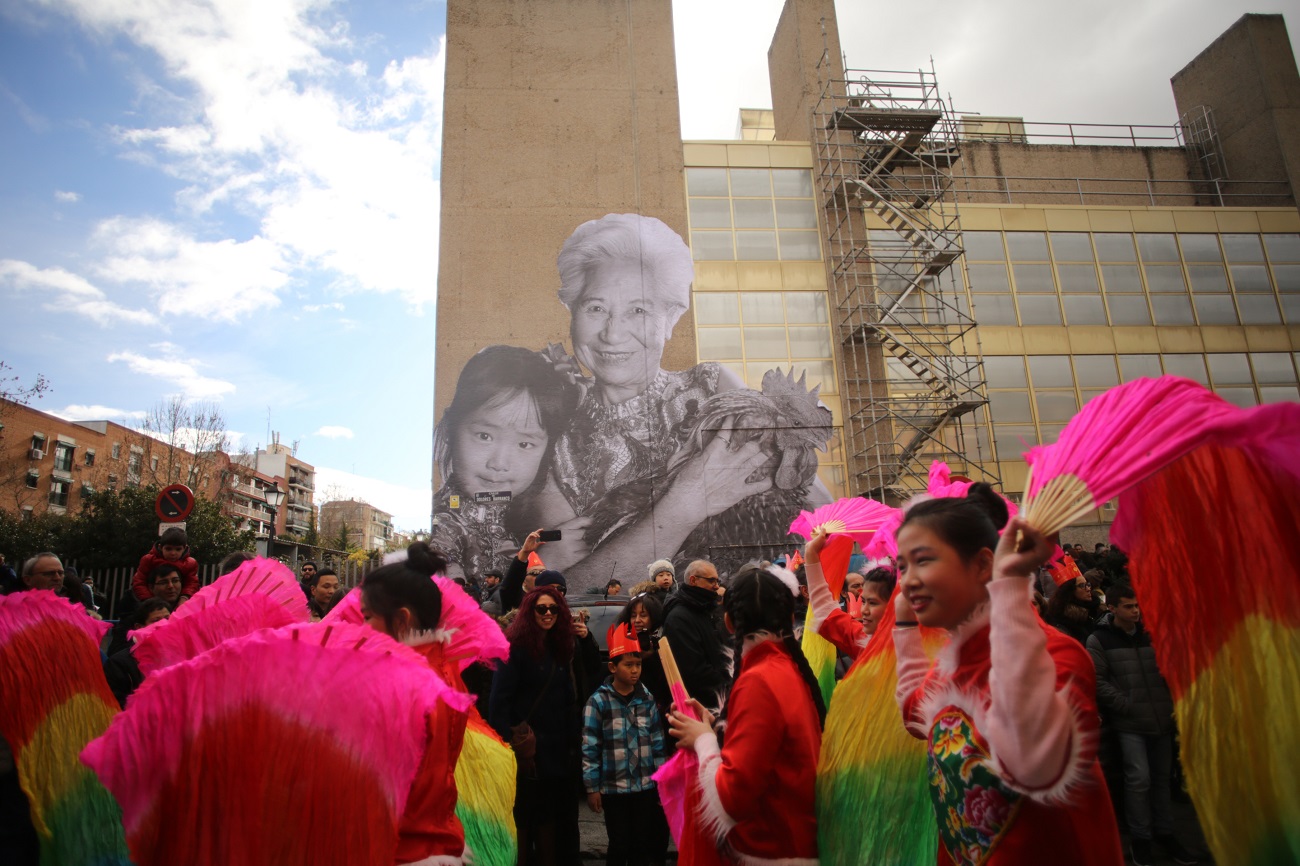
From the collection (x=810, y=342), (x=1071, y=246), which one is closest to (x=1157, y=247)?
(x=1071, y=246)

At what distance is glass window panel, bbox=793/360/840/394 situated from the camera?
1986cm

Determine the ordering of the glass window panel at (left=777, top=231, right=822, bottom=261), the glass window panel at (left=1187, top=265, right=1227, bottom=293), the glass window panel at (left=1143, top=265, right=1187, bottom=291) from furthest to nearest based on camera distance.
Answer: the glass window panel at (left=1187, top=265, right=1227, bottom=293) < the glass window panel at (left=1143, top=265, right=1187, bottom=291) < the glass window panel at (left=777, top=231, right=822, bottom=261)

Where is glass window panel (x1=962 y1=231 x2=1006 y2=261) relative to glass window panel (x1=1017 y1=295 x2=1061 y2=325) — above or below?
above

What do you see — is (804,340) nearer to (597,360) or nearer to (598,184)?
(597,360)

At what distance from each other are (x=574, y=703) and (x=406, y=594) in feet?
8.94

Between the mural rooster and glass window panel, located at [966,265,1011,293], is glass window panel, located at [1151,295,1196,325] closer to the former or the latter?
glass window panel, located at [966,265,1011,293]

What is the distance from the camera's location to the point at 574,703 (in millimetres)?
4980

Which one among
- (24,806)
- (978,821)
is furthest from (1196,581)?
(24,806)

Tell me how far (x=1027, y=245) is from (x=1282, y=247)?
8.04 meters

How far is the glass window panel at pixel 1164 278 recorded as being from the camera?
70.3 ft

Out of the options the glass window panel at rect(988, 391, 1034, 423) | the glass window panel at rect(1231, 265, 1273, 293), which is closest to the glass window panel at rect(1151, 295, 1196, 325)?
the glass window panel at rect(1231, 265, 1273, 293)

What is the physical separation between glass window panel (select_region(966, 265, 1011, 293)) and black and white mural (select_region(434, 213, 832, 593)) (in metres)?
5.64

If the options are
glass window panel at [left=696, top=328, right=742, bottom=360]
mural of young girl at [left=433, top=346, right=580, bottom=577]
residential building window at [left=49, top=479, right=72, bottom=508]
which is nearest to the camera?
mural of young girl at [left=433, top=346, right=580, bottom=577]

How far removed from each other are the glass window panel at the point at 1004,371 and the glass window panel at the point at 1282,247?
9055 mm
